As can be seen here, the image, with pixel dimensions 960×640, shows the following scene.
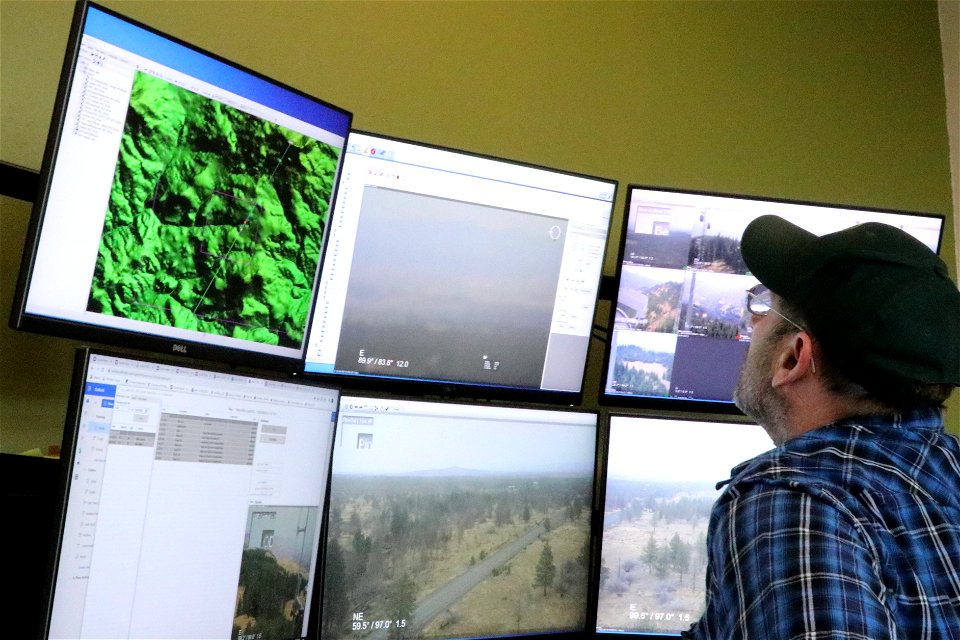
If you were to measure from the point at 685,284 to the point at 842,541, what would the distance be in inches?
41.4

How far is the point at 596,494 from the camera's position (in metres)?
1.87

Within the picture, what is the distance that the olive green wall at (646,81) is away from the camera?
203 centimetres

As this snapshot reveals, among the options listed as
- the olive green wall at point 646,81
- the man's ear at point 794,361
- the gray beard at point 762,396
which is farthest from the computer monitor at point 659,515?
the man's ear at point 794,361

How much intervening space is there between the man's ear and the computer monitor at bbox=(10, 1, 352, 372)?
0.75m

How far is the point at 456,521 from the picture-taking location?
1722 millimetres

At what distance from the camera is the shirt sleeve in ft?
2.90

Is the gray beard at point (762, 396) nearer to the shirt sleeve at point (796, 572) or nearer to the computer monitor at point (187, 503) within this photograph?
the shirt sleeve at point (796, 572)

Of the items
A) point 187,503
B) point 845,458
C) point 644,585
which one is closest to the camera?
point 845,458

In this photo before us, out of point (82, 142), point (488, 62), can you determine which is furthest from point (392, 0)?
point (82, 142)

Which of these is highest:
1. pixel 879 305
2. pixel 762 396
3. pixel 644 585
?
pixel 879 305

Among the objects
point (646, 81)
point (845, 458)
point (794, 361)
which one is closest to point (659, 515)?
point (794, 361)

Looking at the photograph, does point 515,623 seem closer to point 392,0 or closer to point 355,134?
point 355,134

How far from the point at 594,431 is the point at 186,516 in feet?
2.74

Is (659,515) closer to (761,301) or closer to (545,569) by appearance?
(545,569)
